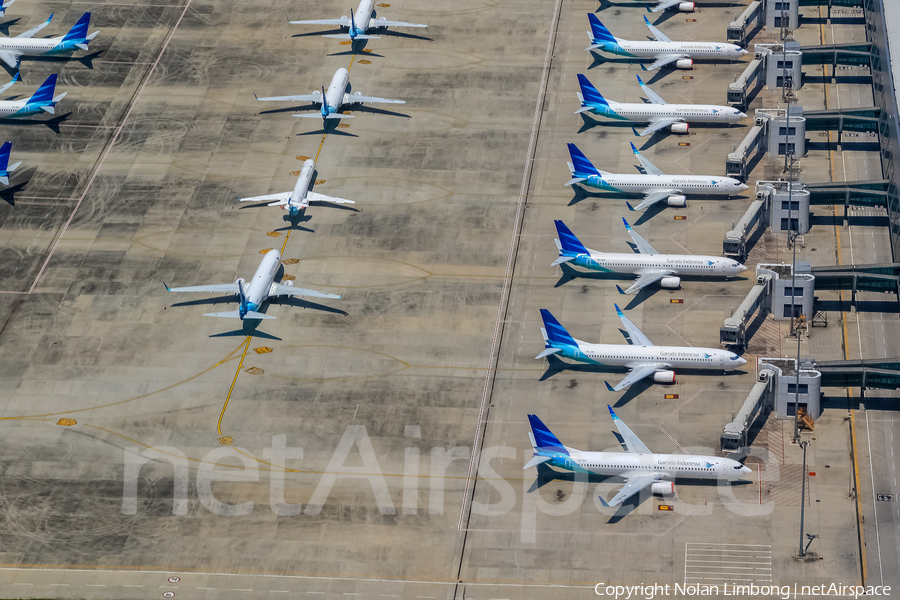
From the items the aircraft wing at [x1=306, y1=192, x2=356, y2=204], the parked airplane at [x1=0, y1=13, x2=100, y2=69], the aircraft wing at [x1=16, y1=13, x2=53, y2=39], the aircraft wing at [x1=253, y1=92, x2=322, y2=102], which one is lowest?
the aircraft wing at [x1=306, y1=192, x2=356, y2=204]

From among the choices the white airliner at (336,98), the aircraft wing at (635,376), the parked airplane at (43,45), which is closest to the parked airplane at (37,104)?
the parked airplane at (43,45)

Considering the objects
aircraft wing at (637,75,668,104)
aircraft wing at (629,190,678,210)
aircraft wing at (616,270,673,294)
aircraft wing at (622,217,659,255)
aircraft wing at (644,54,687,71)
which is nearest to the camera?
aircraft wing at (616,270,673,294)

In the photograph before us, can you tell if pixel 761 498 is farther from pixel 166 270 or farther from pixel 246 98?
pixel 246 98

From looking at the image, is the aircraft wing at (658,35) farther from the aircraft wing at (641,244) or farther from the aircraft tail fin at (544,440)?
the aircraft tail fin at (544,440)

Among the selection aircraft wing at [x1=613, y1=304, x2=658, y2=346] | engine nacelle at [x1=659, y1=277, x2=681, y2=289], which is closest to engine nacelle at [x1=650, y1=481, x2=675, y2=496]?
aircraft wing at [x1=613, y1=304, x2=658, y2=346]

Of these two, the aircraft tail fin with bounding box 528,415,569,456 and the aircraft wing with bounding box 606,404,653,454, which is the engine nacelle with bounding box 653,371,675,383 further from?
the aircraft tail fin with bounding box 528,415,569,456

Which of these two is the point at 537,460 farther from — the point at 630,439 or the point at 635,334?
the point at 635,334

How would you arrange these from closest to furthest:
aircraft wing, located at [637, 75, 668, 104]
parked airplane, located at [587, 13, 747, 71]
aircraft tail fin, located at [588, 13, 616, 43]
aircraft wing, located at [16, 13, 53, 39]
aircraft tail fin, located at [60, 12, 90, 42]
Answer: aircraft wing, located at [637, 75, 668, 104] → parked airplane, located at [587, 13, 747, 71] → aircraft tail fin, located at [588, 13, 616, 43] → aircraft tail fin, located at [60, 12, 90, 42] → aircraft wing, located at [16, 13, 53, 39]

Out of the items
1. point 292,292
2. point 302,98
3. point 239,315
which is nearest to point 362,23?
point 302,98
